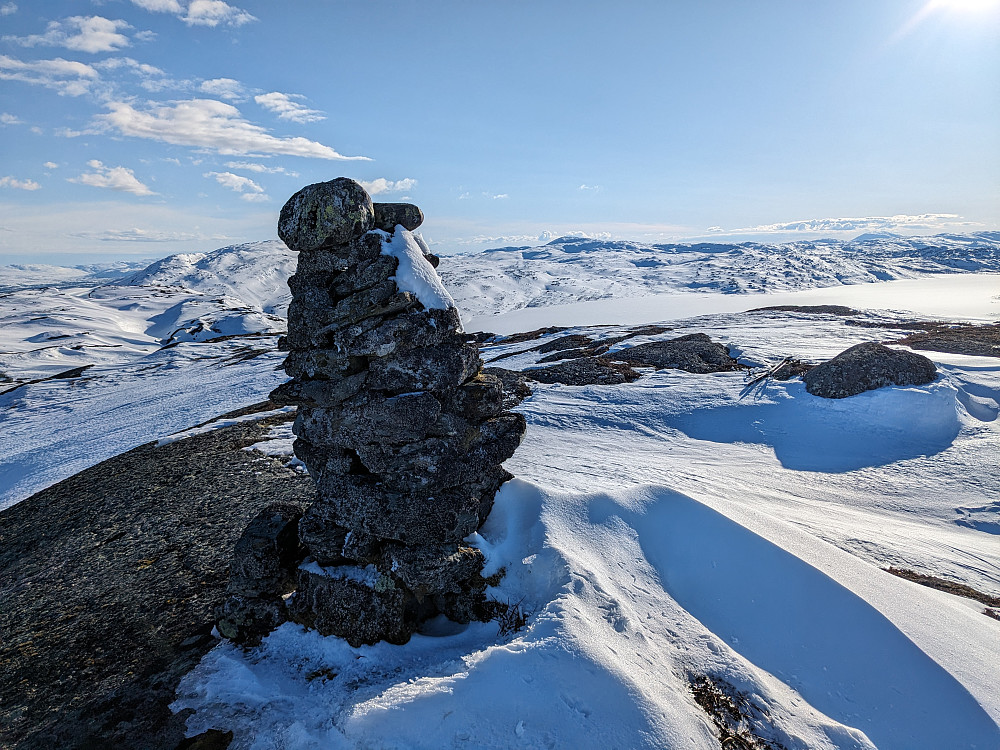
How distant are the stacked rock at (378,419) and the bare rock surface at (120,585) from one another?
2102 mm

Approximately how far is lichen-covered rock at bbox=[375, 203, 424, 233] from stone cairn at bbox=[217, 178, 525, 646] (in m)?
0.03

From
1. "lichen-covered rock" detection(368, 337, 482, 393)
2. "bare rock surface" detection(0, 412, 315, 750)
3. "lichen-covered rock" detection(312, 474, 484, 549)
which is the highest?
"lichen-covered rock" detection(368, 337, 482, 393)

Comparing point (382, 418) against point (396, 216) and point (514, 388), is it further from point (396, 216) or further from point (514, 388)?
point (514, 388)

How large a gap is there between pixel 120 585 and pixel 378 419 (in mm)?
9583

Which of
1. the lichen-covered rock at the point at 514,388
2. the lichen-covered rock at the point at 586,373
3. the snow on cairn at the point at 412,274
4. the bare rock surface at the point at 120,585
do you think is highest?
the snow on cairn at the point at 412,274

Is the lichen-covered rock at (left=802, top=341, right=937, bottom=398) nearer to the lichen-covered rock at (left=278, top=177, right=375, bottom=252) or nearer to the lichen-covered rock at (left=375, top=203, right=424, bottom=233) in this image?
the lichen-covered rock at (left=375, top=203, right=424, bottom=233)

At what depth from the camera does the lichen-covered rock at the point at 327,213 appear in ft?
32.0

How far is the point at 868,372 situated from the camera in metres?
22.6

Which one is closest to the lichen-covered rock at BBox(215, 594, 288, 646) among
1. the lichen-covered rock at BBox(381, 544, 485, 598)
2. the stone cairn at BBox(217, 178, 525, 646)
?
the stone cairn at BBox(217, 178, 525, 646)

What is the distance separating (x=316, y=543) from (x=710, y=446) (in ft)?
54.8

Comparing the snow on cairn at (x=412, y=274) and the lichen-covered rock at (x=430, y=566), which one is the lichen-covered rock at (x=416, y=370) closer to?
the snow on cairn at (x=412, y=274)

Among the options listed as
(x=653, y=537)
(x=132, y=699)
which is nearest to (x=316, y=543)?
(x=132, y=699)

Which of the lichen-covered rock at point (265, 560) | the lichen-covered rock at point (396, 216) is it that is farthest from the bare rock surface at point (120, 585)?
the lichen-covered rock at point (396, 216)

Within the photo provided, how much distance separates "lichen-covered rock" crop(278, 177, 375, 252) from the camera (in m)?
9.76
